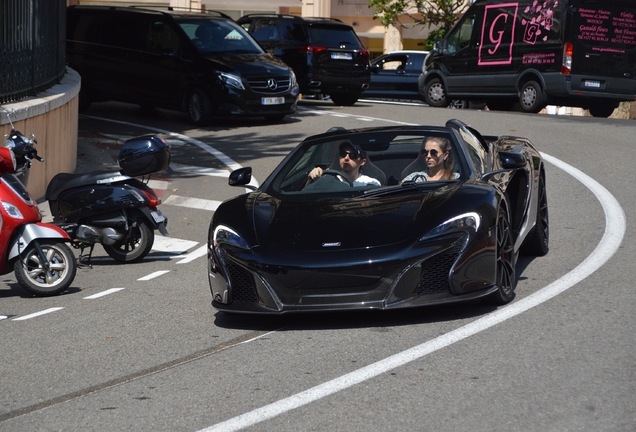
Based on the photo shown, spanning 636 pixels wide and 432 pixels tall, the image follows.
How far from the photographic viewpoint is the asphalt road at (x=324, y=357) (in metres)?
4.73

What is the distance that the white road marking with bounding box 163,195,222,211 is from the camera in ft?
41.7

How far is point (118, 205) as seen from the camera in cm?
917

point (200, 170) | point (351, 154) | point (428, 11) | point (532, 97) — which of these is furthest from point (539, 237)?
point (428, 11)

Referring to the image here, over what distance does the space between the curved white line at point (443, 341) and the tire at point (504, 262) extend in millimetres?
84

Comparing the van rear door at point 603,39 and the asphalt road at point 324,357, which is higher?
the van rear door at point 603,39

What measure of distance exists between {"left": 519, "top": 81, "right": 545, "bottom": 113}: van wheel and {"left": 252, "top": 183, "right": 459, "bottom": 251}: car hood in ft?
53.8

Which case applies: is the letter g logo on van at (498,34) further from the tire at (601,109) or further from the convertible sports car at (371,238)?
the convertible sports car at (371,238)

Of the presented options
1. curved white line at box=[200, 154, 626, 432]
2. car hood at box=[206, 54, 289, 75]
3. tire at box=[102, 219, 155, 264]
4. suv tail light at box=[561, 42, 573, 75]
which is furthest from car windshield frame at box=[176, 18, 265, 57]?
curved white line at box=[200, 154, 626, 432]

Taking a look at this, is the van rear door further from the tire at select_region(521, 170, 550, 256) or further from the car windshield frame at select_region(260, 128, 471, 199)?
the car windshield frame at select_region(260, 128, 471, 199)

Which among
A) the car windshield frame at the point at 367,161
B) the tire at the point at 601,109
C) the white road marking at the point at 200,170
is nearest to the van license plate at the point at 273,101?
the white road marking at the point at 200,170

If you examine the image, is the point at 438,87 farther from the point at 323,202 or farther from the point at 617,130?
the point at 323,202

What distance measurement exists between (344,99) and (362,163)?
17591 millimetres

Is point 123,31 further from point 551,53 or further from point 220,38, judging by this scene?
point 551,53

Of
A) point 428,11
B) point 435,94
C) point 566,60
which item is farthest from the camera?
point 428,11
